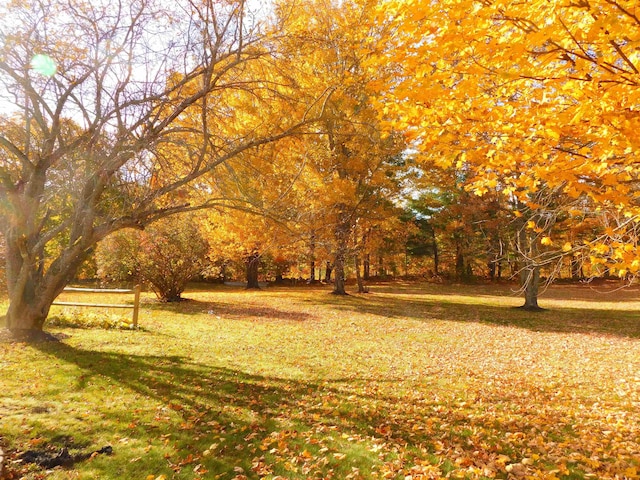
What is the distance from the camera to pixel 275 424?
15.8ft

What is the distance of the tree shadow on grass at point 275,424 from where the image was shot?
3.88 m

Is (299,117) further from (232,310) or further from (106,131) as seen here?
(232,310)


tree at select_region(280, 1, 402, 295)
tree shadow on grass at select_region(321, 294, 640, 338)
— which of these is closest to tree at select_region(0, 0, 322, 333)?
tree at select_region(280, 1, 402, 295)

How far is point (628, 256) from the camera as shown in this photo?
3787mm

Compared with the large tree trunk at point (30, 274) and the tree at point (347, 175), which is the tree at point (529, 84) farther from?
the tree at point (347, 175)

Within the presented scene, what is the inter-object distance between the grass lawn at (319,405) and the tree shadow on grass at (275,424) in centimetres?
2

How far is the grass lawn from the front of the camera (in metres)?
3.90

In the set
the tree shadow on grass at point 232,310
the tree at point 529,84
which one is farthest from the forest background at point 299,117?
the tree shadow on grass at point 232,310

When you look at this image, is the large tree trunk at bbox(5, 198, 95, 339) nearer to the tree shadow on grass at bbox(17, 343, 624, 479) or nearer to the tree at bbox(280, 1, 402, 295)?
the tree shadow on grass at bbox(17, 343, 624, 479)

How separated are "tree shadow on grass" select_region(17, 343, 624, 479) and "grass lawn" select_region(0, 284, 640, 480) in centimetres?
2

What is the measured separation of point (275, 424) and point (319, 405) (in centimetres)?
85

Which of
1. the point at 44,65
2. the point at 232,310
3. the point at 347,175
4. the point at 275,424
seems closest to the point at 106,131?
the point at 44,65

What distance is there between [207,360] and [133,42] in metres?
5.77

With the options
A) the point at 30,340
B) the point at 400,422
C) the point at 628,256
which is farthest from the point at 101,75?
the point at 628,256
